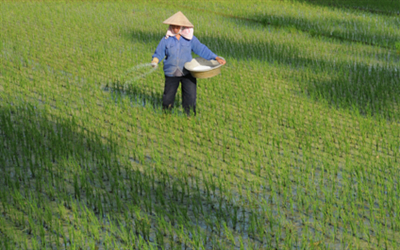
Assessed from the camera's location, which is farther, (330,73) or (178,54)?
(330,73)

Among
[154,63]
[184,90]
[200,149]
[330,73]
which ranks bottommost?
[200,149]

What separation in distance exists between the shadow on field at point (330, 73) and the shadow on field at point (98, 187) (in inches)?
110

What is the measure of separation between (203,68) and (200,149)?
102cm

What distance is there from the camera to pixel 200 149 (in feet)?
15.0

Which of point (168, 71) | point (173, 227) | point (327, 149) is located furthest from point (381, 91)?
point (173, 227)

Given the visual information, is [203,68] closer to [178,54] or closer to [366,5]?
[178,54]

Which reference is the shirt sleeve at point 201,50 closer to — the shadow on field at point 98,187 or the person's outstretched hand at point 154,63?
the person's outstretched hand at point 154,63

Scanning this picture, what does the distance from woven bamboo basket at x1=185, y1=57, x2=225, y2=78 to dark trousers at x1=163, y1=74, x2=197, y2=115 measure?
14 centimetres

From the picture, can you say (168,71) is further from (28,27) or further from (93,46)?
(28,27)

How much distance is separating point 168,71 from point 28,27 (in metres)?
5.95

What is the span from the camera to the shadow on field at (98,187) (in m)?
3.16

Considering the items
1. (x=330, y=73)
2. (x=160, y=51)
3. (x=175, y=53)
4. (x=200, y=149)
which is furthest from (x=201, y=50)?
(x=330, y=73)

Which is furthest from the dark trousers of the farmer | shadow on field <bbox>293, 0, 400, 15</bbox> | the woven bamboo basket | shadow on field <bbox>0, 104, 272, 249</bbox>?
shadow on field <bbox>293, 0, 400, 15</bbox>

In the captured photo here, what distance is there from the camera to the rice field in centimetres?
313
